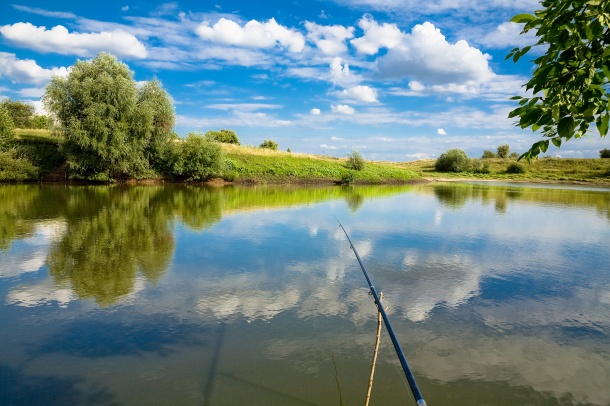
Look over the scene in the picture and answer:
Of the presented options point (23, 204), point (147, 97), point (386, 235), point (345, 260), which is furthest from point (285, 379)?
point (147, 97)

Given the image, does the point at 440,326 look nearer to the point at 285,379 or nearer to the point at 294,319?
the point at 294,319

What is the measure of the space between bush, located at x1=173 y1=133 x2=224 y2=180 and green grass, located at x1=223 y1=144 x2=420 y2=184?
11.8 ft

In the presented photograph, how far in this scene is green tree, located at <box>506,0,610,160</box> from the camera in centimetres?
267

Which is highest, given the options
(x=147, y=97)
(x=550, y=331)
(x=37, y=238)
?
(x=147, y=97)

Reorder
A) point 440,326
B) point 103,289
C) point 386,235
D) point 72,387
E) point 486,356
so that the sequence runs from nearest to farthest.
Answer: point 72,387, point 486,356, point 440,326, point 103,289, point 386,235

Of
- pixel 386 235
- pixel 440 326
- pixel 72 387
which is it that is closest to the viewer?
pixel 72 387

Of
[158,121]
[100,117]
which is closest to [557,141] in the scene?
Answer: [100,117]

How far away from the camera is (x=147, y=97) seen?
46500 millimetres

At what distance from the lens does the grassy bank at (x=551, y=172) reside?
76.7 metres

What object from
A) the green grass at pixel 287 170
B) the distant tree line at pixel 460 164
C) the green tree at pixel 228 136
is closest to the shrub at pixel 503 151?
the distant tree line at pixel 460 164

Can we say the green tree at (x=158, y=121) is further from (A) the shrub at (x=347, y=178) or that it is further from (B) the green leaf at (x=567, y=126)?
(B) the green leaf at (x=567, y=126)

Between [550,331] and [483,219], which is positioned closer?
[550,331]

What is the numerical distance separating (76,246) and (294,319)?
9.75 meters

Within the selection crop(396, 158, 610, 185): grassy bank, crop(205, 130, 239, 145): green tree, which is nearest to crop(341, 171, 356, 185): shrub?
crop(396, 158, 610, 185): grassy bank
